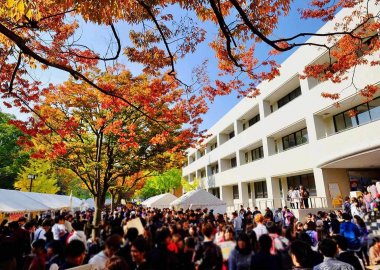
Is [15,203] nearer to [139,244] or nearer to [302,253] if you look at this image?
[139,244]

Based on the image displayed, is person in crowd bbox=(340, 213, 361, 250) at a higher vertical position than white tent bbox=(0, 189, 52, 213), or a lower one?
lower

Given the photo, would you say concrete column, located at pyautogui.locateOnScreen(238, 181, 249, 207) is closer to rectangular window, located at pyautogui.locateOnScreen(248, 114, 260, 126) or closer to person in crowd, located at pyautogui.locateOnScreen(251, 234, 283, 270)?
rectangular window, located at pyautogui.locateOnScreen(248, 114, 260, 126)

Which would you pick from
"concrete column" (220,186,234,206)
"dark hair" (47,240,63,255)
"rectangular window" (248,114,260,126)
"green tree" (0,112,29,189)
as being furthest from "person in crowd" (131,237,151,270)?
"green tree" (0,112,29,189)

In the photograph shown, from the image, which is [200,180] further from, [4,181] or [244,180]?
[4,181]

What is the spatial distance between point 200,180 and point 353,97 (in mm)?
29105

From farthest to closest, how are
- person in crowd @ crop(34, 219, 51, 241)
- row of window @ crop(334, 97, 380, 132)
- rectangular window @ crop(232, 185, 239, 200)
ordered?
rectangular window @ crop(232, 185, 239, 200) → row of window @ crop(334, 97, 380, 132) → person in crowd @ crop(34, 219, 51, 241)

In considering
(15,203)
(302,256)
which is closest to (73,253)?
(302,256)

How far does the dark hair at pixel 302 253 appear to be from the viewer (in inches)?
155

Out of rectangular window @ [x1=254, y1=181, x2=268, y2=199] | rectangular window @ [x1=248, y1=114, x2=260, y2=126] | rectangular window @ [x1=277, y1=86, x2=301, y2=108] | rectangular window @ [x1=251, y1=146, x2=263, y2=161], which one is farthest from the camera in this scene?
rectangular window @ [x1=248, y1=114, x2=260, y2=126]

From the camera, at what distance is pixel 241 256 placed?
432 cm

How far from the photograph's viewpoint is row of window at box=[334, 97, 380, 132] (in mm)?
13773

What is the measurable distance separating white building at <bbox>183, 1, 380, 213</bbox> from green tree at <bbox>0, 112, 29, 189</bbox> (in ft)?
102

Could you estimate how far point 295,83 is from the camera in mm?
19078

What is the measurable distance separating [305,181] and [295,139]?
334 cm
